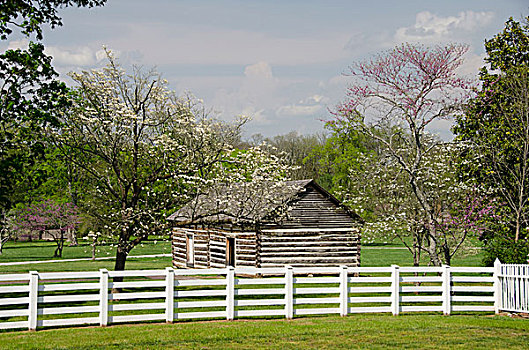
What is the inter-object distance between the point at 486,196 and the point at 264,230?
929 cm

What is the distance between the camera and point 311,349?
10281 mm

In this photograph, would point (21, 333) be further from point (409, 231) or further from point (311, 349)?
point (409, 231)

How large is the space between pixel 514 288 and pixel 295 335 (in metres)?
5.92

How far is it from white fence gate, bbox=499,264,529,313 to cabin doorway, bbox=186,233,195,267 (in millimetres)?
17855

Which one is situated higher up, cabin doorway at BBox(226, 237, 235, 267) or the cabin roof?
the cabin roof

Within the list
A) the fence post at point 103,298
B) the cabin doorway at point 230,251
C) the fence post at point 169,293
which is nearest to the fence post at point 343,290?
the fence post at point 169,293

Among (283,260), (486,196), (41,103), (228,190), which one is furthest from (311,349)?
(283,260)

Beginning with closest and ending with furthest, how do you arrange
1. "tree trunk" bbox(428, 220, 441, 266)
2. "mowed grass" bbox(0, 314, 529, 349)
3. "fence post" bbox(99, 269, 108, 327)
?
"mowed grass" bbox(0, 314, 529, 349) < "fence post" bbox(99, 269, 108, 327) < "tree trunk" bbox(428, 220, 441, 266)

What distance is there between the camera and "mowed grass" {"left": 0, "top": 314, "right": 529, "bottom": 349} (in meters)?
10.5

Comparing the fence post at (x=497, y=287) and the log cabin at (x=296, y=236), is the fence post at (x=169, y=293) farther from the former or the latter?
the log cabin at (x=296, y=236)

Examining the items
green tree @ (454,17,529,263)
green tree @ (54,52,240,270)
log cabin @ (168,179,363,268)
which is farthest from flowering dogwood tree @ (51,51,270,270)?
green tree @ (454,17,529,263)

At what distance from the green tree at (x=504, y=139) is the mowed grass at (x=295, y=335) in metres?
5.99

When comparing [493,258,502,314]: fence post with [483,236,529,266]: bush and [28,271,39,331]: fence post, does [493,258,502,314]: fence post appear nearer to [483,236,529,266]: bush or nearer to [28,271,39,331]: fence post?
[483,236,529,266]: bush

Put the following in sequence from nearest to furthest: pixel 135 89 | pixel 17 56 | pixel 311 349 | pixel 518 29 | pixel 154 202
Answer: pixel 311 349
pixel 17 56
pixel 135 89
pixel 154 202
pixel 518 29
